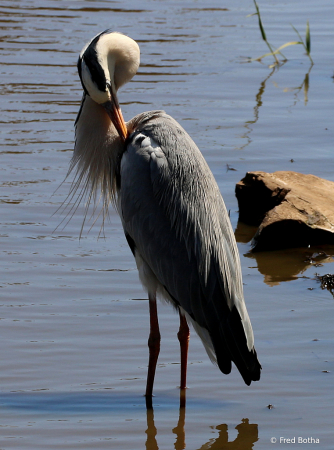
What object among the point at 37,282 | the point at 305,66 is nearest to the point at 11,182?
the point at 37,282

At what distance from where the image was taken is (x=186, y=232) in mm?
4465

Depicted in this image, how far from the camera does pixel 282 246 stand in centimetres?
650

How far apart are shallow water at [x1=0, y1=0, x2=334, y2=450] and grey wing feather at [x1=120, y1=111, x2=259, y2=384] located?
50 cm

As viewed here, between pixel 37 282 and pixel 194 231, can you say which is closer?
pixel 194 231

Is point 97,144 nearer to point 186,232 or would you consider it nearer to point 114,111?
point 114,111

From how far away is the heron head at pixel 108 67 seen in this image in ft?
15.1

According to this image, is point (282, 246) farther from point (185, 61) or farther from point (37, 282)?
point (185, 61)

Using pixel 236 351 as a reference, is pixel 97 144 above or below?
above

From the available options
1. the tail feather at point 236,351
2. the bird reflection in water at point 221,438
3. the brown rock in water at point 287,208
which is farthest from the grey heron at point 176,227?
the brown rock in water at point 287,208

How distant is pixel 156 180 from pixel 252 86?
698 cm

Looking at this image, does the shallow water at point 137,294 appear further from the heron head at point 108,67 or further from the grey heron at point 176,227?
the heron head at point 108,67

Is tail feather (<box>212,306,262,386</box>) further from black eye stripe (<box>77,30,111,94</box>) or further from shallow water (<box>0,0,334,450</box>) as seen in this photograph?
black eye stripe (<box>77,30,111,94</box>)

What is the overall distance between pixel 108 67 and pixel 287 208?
244 cm

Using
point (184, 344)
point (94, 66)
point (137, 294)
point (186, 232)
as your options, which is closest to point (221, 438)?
point (184, 344)
